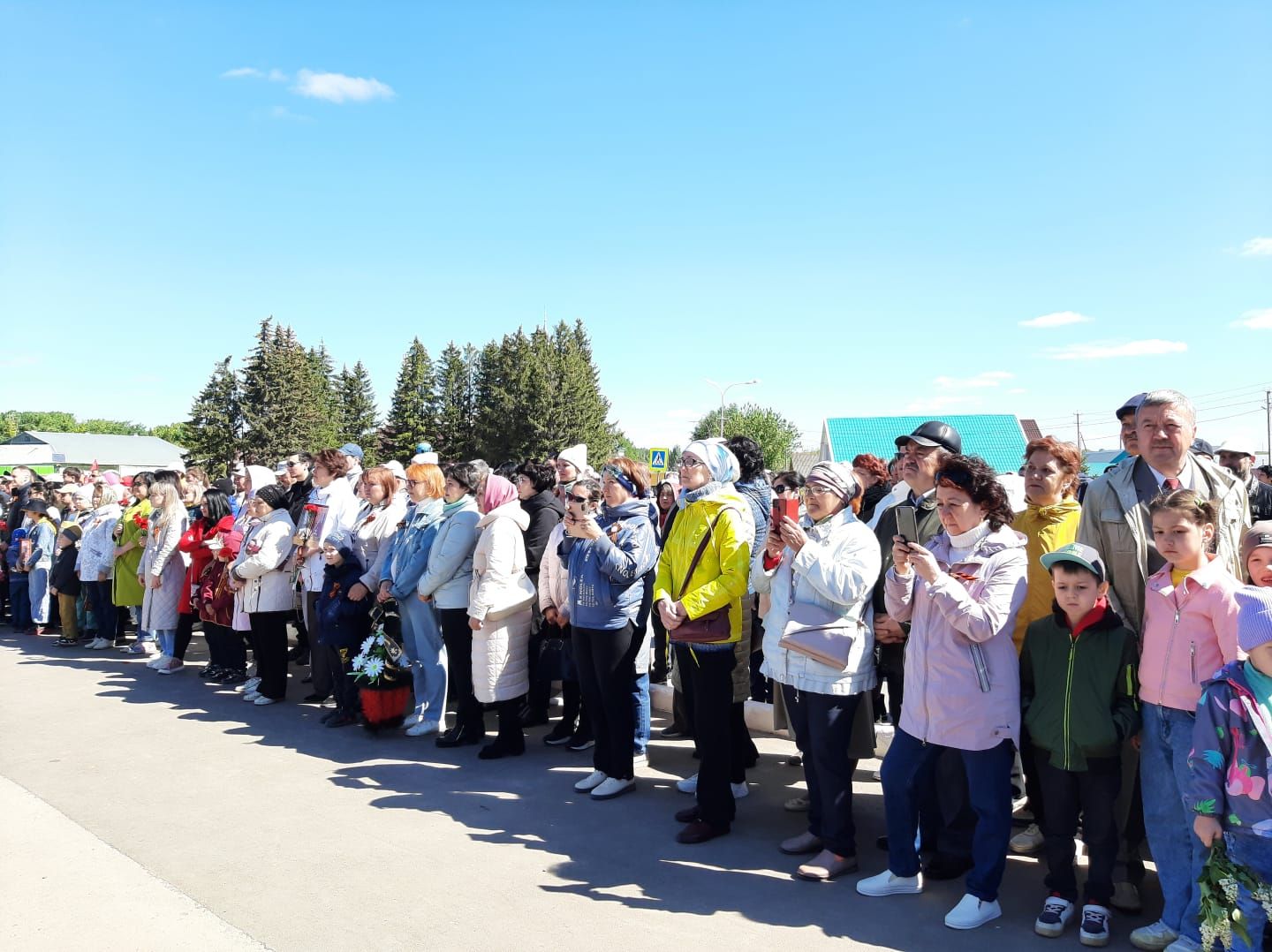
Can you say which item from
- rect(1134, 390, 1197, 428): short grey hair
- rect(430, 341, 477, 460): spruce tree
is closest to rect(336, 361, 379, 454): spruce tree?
rect(430, 341, 477, 460): spruce tree

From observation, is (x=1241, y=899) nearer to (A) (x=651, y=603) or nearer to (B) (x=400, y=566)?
(A) (x=651, y=603)

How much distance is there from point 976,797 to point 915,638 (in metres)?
0.70

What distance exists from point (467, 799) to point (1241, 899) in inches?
152

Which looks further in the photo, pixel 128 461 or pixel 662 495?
pixel 128 461

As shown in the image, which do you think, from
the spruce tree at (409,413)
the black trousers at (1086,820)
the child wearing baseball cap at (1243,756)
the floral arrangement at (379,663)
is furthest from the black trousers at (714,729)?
the spruce tree at (409,413)

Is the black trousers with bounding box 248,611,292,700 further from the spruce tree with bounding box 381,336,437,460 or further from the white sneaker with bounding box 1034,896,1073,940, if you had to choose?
the spruce tree with bounding box 381,336,437,460

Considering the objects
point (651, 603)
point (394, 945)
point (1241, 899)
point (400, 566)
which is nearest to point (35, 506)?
point (400, 566)

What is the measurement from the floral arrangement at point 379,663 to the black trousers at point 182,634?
3573mm

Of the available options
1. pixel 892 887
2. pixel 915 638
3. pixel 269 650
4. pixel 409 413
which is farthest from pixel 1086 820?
pixel 409 413

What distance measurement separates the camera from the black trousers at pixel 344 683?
22.5 ft

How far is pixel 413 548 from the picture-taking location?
6.57 m

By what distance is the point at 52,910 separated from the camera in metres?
3.81

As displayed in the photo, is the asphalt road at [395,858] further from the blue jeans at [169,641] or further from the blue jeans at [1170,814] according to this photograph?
the blue jeans at [169,641]

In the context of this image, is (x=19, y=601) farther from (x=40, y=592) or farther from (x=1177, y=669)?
(x=1177, y=669)
